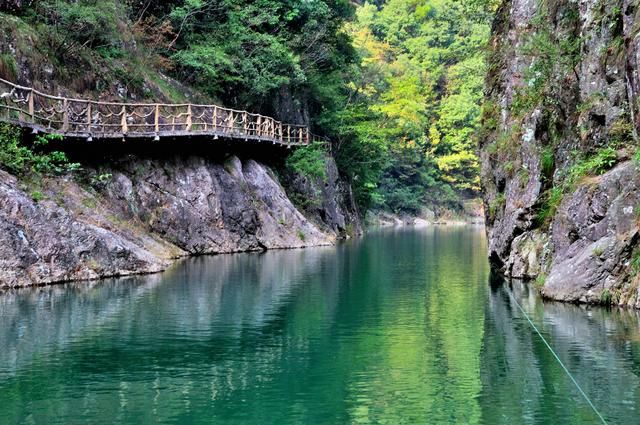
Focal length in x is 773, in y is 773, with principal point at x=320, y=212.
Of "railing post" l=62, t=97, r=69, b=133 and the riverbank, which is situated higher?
"railing post" l=62, t=97, r=69, b=133

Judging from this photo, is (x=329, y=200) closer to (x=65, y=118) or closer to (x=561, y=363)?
(x=65, y=118)

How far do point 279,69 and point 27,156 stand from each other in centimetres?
1742

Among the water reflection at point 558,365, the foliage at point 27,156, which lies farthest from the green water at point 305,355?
the foliage at point 27,156

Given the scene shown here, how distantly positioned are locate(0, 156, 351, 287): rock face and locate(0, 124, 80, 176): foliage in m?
0.58

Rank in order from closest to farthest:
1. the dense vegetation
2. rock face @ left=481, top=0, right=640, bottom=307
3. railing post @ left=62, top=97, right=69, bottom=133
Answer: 1. rock face @ left=481, top=0, right=640, bottom=307
2. railing post @ left=62, top=97, right=69, bottom=133
3. the dense vegetation

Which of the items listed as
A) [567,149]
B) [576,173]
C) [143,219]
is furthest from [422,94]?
[576,173]

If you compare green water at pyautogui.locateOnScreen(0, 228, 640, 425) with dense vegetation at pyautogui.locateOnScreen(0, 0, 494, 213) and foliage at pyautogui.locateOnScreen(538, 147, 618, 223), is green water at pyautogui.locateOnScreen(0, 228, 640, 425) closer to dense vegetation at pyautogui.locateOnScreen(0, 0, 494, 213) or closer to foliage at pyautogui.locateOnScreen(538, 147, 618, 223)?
foliage at pyautogui.locateOnScreen(538, 147, 618, 223)

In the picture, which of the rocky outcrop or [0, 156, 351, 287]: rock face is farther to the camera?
the rocky outcrop

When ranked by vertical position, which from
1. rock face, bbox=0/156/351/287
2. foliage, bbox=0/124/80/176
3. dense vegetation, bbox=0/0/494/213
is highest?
dense vegetation, bbox=0/0/494/213

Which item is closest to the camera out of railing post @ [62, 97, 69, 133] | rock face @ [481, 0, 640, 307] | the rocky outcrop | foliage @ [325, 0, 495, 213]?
rock face @ [481, 0, 640, 307]

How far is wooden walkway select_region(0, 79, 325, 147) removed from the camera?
2470 cm

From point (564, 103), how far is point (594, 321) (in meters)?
8.92

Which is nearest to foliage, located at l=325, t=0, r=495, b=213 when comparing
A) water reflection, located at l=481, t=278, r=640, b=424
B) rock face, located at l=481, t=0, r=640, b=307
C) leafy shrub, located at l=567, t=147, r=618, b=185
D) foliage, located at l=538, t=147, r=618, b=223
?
rock face, located at l=481, t=0, r=640, b=307

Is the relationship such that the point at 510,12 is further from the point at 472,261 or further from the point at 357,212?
the point at 357,212
